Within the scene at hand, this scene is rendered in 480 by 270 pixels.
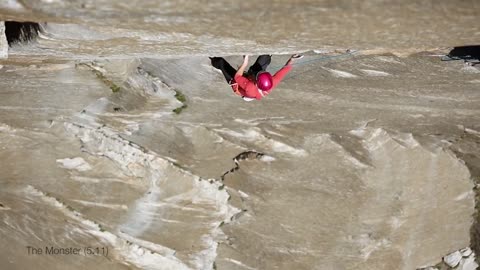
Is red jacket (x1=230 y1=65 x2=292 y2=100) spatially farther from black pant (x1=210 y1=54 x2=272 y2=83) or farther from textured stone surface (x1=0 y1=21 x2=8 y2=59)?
textured stone surface (x1=0 y1=21 x2=8 y2=59)

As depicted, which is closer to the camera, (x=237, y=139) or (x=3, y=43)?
(x=3, y=43)

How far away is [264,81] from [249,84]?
0.77ft

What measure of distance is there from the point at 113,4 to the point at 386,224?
667 centimetres

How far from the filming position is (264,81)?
5.20 meters

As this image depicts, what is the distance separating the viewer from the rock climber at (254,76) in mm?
5242

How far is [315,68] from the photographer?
5.52 meters

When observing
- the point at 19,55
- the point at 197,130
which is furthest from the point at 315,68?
the point at 19,55

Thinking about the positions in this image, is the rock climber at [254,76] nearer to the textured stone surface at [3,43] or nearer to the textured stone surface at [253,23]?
the textured stone surface at [253,23]

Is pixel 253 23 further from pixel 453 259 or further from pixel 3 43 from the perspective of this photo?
pixel 453 259

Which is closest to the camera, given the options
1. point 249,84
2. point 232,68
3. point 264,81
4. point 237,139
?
point 264,81

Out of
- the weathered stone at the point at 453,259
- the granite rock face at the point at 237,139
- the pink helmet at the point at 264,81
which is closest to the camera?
the granite rock face at the point at 237,139

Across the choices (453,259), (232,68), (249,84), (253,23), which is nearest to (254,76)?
(249,84)

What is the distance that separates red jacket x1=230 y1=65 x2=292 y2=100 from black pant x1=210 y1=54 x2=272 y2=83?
0.09 m

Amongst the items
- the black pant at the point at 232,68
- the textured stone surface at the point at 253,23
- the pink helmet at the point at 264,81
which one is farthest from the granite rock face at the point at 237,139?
the pink helmet at the point at 264,81
